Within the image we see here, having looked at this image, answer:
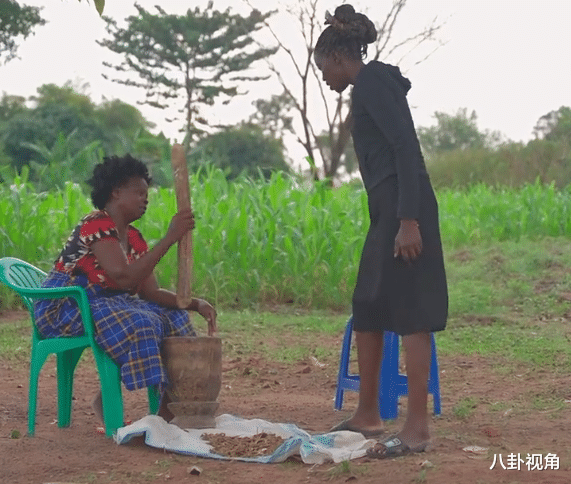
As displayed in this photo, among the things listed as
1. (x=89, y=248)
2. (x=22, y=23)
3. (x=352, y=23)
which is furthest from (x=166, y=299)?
(x=22, y=23)

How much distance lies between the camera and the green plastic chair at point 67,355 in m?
3.71

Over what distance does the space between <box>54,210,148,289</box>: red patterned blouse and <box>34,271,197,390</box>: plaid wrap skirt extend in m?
Answer: 0.03

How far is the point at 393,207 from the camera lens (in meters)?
3.47

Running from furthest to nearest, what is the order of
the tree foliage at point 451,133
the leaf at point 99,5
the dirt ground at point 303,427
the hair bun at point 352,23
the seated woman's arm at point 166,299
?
the tree foliage at point 451,133 → the seated woman's arm at point 166,299 → the hair bun at point 352,23 → the dirt ground at point 303,427 → the leaf at point 99,5

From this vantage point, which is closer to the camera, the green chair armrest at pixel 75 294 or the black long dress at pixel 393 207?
the black long dress at pixel 393 207

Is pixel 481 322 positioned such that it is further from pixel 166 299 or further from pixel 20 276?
pixel 20 276

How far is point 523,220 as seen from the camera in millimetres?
12492

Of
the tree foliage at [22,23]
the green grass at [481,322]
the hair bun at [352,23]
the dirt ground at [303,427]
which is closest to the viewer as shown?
the dirt ground at [303,427]

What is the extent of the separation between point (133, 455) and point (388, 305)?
1041 mm

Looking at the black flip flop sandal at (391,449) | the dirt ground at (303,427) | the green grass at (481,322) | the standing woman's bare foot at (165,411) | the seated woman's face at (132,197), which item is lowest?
the dirt ground at (303,427)

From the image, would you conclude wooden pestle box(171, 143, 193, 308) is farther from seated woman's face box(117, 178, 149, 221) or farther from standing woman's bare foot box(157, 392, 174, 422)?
standing woman's bare foot box(157, 392, 174, 422)

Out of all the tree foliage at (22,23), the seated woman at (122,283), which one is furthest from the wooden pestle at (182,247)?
the tree foliage at (22,23)

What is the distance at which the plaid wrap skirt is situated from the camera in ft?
12.1

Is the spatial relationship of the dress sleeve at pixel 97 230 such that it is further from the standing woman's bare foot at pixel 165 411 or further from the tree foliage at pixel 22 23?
the tree foliage at pixel 22 23
